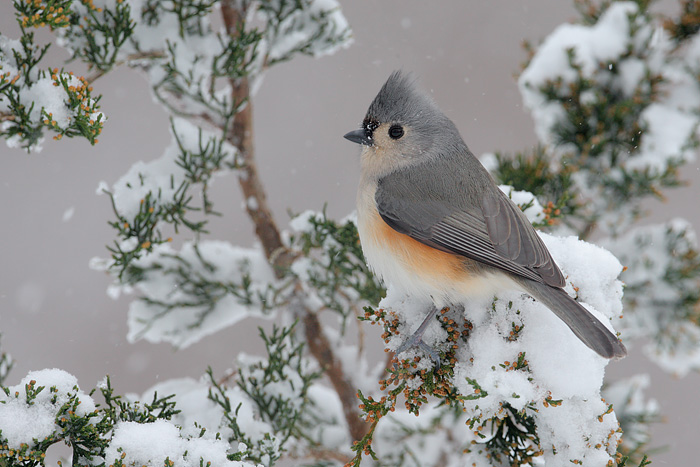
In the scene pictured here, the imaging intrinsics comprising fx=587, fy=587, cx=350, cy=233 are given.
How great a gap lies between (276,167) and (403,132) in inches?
123

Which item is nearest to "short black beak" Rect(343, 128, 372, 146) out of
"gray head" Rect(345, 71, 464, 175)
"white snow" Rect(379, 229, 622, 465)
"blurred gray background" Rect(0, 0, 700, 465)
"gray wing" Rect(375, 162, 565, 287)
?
"gray head" Rect(345, 71, 464, 175)

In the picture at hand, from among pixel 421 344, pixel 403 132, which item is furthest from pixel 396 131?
pixel 421 344

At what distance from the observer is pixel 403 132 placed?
2.27 meters

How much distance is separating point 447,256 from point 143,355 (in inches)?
130

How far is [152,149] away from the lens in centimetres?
515

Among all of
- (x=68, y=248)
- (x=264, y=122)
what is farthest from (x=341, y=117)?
(x=68, y=248)

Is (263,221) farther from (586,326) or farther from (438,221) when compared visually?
(586,326)

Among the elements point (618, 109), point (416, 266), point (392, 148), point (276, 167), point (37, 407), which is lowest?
point (37, 407)

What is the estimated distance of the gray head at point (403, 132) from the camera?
7.32 ft

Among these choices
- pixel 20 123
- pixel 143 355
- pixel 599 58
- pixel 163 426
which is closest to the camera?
pixel 163 426

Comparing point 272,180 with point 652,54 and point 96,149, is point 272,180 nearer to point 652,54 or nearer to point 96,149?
point 96,149

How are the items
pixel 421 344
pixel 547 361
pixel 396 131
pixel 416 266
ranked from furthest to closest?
pixel 396 131
pixel 416 266
pixel 421 344
pixel 547 361

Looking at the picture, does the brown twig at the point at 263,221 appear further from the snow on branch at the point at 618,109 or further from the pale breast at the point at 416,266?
the snow on branch at the point at 618,109

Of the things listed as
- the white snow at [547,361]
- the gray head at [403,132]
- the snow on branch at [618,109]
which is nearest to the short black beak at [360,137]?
the gray head at [403,132]
